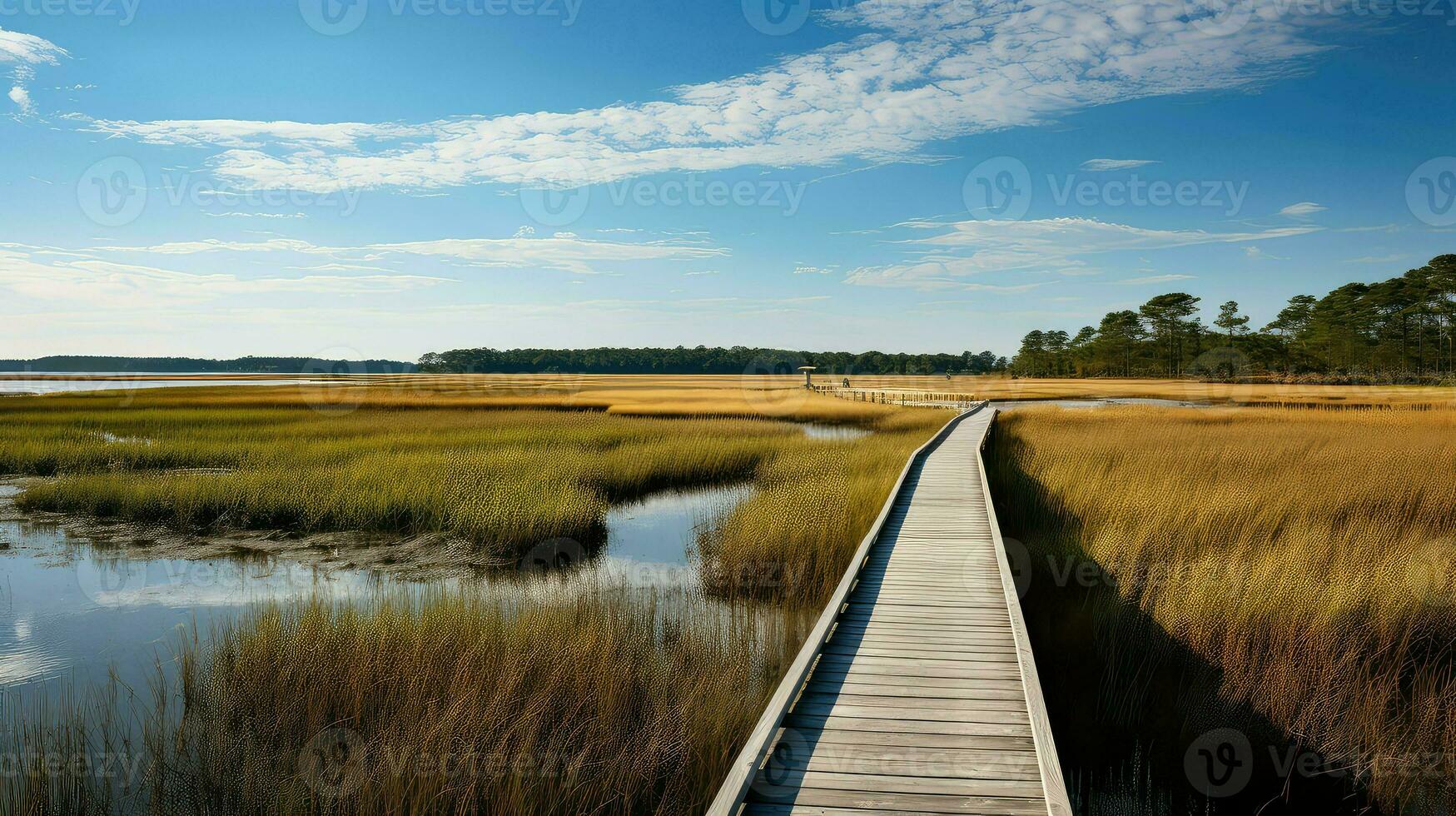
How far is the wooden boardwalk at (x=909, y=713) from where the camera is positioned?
11.9 feet

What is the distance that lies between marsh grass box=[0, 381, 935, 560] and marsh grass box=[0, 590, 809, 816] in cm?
484

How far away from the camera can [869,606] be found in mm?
6656

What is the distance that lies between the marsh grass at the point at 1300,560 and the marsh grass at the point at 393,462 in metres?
4.07

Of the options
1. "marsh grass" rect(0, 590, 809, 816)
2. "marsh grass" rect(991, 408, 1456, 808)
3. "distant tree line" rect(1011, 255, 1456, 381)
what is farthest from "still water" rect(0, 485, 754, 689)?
"distant tree line" rect(1011, 255, 1456, 381)

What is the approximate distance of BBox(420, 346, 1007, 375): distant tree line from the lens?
12825cm

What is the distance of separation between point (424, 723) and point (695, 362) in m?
130

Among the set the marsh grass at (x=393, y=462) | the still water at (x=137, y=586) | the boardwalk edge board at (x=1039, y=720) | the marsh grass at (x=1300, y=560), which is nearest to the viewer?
the boardwalk edge board at (x=1039, y=720)

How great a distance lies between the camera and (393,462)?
1606 centimetres

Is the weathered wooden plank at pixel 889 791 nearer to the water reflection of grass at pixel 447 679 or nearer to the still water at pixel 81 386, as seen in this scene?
the water reflection of grass at pixel 447 679

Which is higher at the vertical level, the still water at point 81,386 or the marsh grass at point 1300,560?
the still water at point 81,386

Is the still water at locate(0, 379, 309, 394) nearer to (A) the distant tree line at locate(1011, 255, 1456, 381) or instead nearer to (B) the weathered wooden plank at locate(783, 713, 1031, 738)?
(B) the weathered wooden plank at locate(783, 713, 1031, 738)

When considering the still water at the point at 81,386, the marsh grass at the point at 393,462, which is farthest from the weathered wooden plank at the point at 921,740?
the still water at the point at 81,386

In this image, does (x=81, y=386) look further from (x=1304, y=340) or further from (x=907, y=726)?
(x=1304, y=340)

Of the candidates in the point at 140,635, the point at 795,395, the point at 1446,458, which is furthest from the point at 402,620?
the point at 795,395
